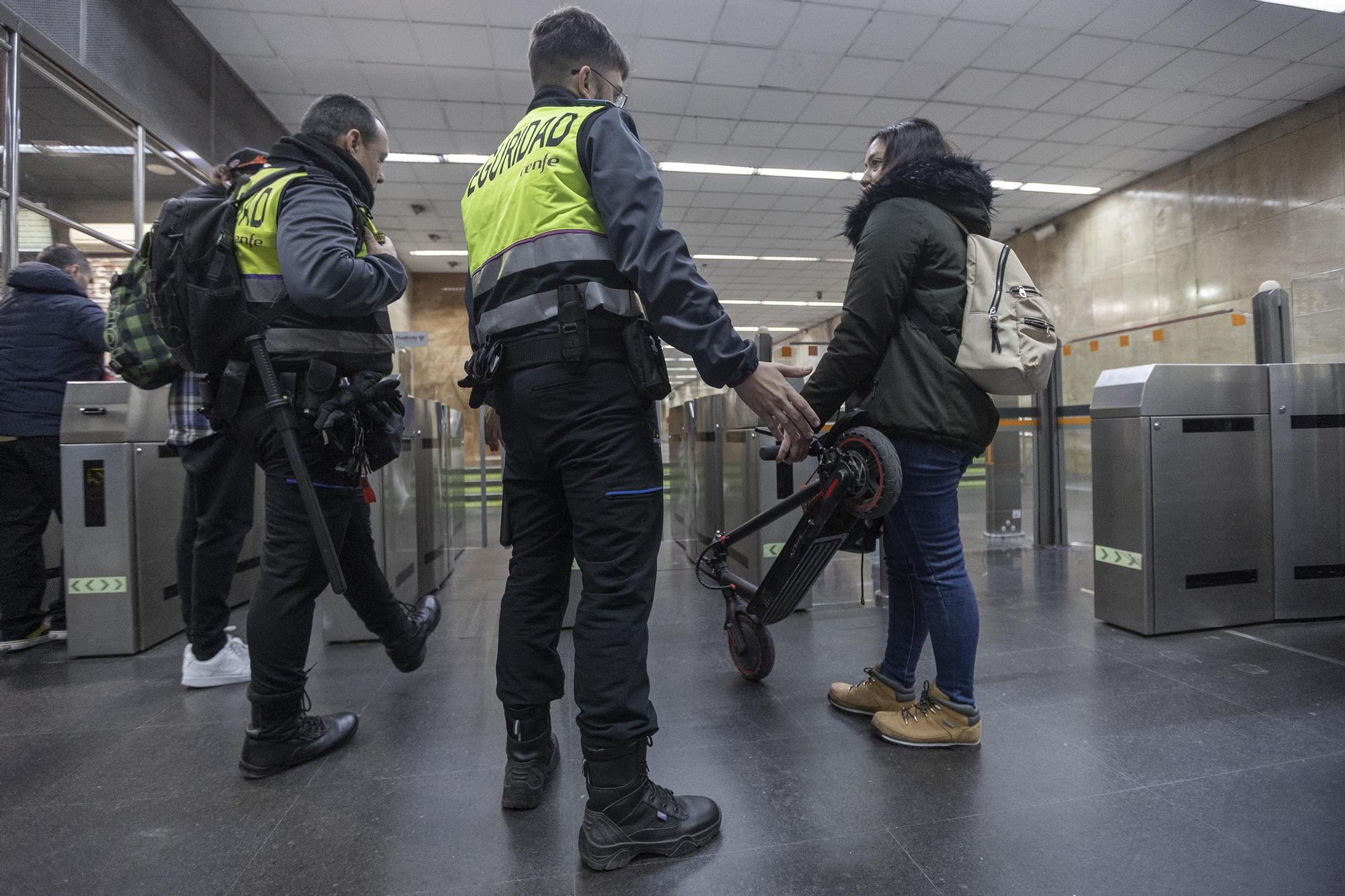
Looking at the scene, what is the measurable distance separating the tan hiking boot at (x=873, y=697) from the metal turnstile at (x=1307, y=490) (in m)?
2.17

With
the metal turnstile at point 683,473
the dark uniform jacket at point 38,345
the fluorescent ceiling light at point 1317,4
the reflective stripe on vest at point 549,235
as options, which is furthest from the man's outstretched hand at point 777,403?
the fluorescent ceiling light at point 1317,4

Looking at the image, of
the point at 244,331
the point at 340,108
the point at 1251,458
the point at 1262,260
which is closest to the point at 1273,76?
the point at 1262,260

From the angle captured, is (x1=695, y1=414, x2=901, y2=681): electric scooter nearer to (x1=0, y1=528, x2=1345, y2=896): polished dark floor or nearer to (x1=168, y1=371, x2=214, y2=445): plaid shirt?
(x1=0, y1=528, x2=1345, y2=896): polished dark floor

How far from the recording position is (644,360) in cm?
129

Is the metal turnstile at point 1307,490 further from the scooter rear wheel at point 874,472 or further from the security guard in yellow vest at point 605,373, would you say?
the security guard in yellow vest at point 605,373

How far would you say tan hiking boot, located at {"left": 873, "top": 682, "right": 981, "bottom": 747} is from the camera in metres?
1.74

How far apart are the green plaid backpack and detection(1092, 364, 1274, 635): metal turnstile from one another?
11.8 ft

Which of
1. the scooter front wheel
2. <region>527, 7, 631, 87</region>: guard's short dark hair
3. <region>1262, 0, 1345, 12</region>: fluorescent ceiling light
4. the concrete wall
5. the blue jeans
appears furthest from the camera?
the concrete wall

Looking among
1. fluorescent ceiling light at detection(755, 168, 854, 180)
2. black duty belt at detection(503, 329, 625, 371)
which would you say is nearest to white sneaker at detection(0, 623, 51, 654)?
black duty belt at detection(503, 329, 625, 371)

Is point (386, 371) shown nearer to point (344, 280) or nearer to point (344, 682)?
point (344, 280)

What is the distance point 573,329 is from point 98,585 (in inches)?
109

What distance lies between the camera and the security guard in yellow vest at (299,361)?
1583 mm

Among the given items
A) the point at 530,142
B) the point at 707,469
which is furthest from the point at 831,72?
the point at 530,142

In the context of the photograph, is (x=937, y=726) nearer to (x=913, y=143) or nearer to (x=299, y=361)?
(x=913, y=143)
